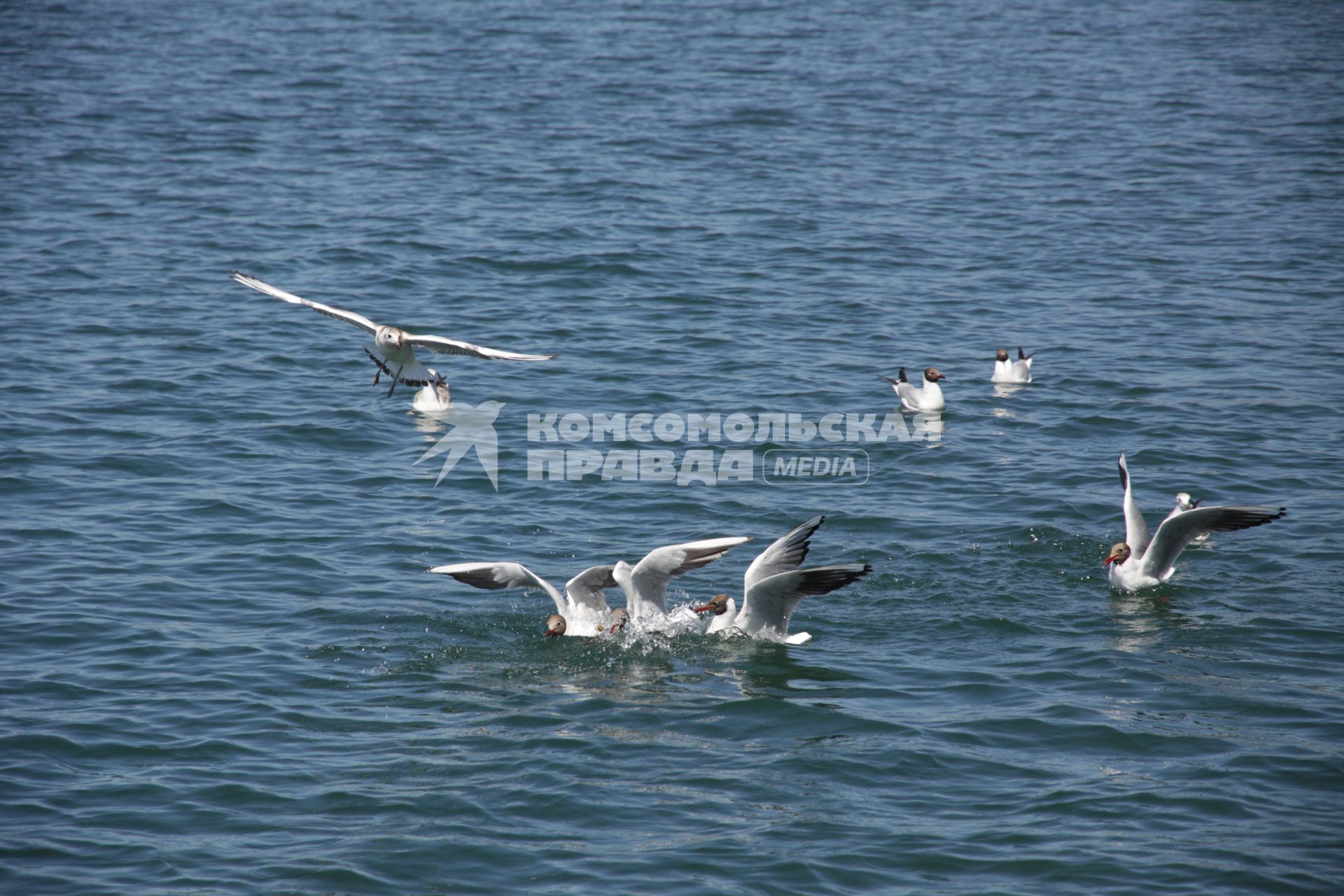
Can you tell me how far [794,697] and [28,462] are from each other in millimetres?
8899

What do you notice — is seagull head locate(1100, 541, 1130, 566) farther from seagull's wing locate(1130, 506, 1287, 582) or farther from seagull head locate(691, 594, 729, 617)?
seagull head locate(691, 594, 729, 617)

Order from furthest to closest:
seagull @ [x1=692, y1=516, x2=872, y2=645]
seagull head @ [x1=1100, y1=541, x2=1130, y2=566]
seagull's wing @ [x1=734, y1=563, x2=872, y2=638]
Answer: seagull head @ [x1=1100, y1=541, x2=1130, y2=566] → seagull @ [x1=692, y1=516, x2=872, y2=645] → seagull's wing @ [x1=734, y1=563, x2=872, y2=638]

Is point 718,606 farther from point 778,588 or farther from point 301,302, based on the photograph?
point 301,302

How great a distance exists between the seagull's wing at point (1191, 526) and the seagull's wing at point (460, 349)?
5.49 meters

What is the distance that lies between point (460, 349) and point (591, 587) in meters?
2.79

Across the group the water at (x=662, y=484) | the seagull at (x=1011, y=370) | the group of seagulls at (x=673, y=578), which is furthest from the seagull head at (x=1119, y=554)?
the seagull at (x=1011, y=370)

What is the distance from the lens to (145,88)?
30.4m

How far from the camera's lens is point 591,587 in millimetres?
10875

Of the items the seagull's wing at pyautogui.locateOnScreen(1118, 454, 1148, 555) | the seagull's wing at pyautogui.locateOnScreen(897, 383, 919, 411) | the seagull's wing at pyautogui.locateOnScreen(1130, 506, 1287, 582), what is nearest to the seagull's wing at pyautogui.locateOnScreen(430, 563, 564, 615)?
the seagull's wing at pyautogui.locateOnScreen(1118, 454, 1148, 555)

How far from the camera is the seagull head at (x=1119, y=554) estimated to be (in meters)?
11.4

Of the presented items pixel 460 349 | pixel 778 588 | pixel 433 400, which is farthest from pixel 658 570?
pixel 433 400

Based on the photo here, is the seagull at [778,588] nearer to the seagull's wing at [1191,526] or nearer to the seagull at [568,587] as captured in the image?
the seagull at [568,587]

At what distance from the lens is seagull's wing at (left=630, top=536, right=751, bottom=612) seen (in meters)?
10.4

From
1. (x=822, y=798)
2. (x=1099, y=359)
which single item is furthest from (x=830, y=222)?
(x=822, y=798)
